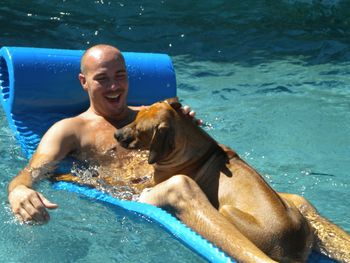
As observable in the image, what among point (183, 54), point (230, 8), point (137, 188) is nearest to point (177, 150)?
point (137, 188)

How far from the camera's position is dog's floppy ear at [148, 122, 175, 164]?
14.8 ft

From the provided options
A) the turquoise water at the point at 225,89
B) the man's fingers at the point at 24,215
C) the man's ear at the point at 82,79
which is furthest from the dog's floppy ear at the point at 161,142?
the man's ear at the point at 82,79

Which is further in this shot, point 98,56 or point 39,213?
point 98,56

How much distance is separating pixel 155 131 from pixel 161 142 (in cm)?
9

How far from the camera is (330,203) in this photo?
5.71 metres

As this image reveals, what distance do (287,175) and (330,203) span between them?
1.95 ft

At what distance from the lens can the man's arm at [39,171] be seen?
4211mm

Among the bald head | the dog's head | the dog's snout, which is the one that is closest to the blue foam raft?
the bald head

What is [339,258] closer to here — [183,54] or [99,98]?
[99,98]

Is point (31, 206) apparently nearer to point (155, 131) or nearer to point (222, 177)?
point (155, 131)

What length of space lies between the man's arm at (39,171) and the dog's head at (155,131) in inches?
27.0

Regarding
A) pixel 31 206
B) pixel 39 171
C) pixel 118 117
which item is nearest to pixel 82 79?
pixel 118 117

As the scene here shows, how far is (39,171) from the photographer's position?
507 centimetres

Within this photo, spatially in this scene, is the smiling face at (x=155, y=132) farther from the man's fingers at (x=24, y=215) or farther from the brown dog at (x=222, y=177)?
the man's fingers at (x=24, y=215)
